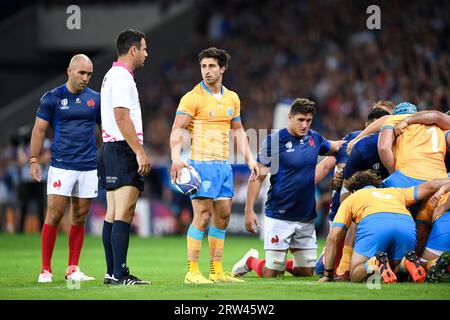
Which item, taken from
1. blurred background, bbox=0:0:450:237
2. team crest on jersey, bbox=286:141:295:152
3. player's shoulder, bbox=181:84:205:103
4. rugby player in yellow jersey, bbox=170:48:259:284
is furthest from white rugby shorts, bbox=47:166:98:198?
blurred background, bbox=0:0:450:237

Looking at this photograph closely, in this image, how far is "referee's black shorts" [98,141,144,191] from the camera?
8938 mm

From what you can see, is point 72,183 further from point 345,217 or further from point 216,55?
point 345,217

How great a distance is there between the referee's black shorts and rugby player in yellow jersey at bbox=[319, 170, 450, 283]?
2.09 metres

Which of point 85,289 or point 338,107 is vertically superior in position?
point 338,107

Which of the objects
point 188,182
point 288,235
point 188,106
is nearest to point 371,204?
point 288,235

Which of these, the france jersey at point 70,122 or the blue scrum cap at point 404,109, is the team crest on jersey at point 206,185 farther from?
the blue scrum cap at point 404,109

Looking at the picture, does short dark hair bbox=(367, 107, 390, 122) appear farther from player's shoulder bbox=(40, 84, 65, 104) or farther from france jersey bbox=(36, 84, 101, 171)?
player's shoulder bbox=(40, 84, 65, 104)

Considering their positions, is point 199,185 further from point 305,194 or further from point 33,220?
point 33,220

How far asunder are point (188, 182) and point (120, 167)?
685 millimetres

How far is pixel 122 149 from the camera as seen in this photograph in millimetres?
8992

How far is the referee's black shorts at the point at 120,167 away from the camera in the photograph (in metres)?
8.94
